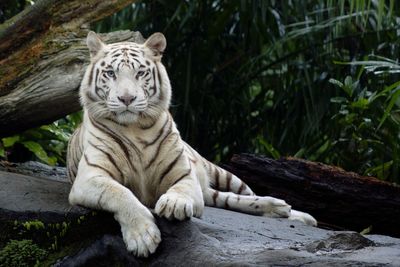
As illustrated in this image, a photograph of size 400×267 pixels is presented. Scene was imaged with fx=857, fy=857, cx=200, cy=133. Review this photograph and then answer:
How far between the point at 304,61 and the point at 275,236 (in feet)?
15.1

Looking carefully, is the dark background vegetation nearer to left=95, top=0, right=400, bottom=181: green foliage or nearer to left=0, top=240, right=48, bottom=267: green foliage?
left=95, top=0, right=400, bottom=181: green foliage

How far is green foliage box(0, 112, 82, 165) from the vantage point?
6508mm

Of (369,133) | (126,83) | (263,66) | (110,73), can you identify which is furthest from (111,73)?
(263,66)

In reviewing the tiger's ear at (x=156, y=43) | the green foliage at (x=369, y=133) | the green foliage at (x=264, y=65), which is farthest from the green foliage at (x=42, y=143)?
the green foliage at (x=369, y=133)

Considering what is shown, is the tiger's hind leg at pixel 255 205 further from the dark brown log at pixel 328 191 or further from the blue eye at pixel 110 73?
the blue eye at pixel 110 73

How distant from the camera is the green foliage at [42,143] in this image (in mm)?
6508

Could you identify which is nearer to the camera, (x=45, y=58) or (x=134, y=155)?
(x=134, y=155)

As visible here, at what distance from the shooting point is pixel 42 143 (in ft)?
22.8

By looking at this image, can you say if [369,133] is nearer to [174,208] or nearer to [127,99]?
[127,99]

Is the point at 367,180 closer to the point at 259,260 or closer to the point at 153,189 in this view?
the point at 153,189

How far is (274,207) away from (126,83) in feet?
4.17

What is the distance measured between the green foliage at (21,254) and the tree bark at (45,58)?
43.5 inches

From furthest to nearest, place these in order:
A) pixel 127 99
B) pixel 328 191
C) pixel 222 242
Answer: pixel 328 191, pixel 127 99, pixel 222 242

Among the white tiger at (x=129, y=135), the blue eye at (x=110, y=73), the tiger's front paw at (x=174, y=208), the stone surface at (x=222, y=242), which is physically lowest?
the stone surface at (x=222, y=242)
